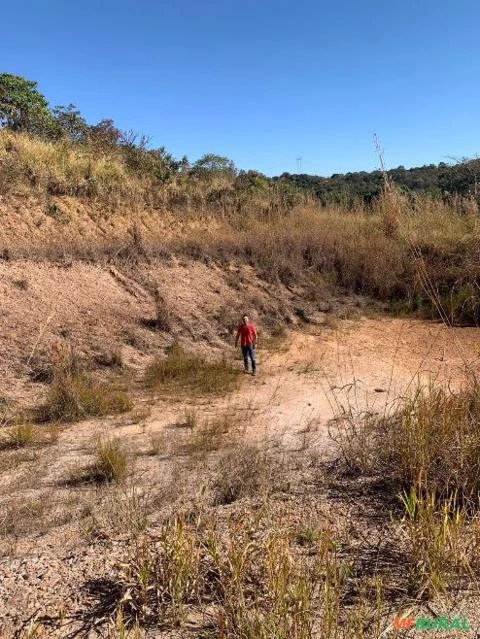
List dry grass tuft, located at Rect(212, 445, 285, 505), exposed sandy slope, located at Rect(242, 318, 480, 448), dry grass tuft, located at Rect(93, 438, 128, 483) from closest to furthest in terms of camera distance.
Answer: dry grass tuft, located at Rect(212, 445, 285, 505)
dry grass tuft, located at Rect(93, 438, 128, 483)
exposed sandy slope, located at Rect(242, 318, 480, 448)

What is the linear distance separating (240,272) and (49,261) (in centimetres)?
475

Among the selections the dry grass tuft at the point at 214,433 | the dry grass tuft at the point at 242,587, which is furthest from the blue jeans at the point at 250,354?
the dry grass tuft at the point at 242,587

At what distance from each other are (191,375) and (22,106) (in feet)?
47.9

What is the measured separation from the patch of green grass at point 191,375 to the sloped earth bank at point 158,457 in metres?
0.33

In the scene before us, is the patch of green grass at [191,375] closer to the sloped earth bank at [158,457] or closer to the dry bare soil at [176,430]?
the dry bare soil at [176,430]

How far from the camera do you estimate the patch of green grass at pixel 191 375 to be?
28.8 ft

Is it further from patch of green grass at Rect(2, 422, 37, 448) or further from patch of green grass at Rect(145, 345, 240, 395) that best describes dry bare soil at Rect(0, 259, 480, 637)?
patch of green grass at Rect(145, 345, 240, 395)

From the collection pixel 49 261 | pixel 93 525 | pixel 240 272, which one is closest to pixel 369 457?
pixel 93 525

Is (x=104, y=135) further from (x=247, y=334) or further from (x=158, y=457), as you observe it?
(x=158, y=457)

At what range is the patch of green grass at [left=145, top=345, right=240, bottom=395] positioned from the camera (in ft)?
28.8

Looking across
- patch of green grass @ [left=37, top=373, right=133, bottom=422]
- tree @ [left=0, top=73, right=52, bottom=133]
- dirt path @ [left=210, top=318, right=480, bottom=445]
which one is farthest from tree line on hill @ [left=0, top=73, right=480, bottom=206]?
patch of green grass @ [left=37, top=373, right=133, bottom=422]

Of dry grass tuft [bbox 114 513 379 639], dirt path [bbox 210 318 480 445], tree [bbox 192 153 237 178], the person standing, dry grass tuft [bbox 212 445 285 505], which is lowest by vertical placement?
dirt path [bbox 210 318 480 445]

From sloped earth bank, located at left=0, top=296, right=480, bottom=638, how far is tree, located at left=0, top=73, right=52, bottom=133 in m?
8.99

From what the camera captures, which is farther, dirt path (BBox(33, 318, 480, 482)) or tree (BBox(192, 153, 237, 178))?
tree (BBox(192, 153, 237, 178))
